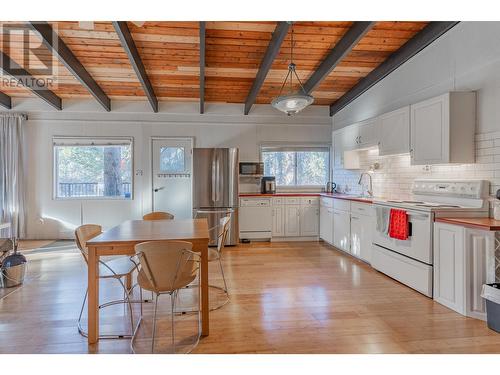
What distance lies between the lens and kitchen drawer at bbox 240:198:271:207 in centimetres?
550

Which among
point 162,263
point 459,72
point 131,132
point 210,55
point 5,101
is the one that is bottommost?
point 162,263

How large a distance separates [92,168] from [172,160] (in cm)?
154

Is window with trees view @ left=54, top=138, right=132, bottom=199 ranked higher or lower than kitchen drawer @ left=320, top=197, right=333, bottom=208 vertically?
higher

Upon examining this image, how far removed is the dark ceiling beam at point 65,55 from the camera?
3365mm

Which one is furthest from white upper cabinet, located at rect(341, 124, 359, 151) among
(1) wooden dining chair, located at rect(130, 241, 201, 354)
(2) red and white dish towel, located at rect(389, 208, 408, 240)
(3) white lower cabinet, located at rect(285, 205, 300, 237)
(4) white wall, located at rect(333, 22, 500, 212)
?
(1) wooden dining chair, located at rect(130, 241, 201, 354)

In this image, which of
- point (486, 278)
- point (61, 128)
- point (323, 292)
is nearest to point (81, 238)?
point (323, 292)

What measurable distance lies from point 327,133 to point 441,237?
12.7 ft

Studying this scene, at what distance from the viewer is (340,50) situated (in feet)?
12.7

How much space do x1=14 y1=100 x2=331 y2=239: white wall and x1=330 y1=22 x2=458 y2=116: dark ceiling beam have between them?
3.71 ft

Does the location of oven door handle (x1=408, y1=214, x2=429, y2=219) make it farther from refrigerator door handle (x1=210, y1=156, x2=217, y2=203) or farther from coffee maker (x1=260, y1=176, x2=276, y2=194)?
refrigerator door handle (x1=210, y1=156, x2=217, y2=203)

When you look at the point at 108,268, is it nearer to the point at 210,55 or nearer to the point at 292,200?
the point at 210,55

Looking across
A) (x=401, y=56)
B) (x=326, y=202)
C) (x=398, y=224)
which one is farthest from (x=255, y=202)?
(x=401, y=56)

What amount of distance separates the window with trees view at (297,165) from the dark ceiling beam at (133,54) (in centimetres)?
243

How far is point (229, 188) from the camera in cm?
535
